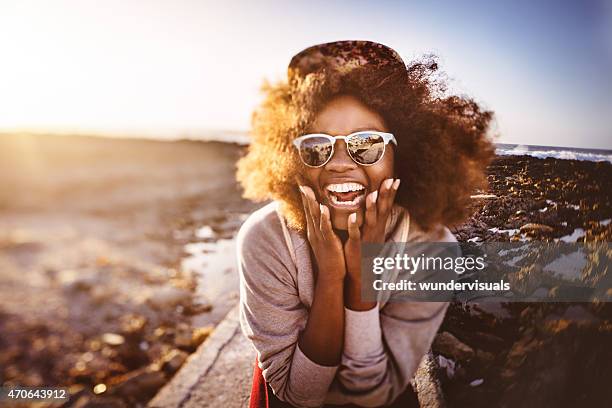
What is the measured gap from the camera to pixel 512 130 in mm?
1488

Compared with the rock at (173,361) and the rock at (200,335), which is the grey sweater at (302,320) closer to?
the rock at (173,361)

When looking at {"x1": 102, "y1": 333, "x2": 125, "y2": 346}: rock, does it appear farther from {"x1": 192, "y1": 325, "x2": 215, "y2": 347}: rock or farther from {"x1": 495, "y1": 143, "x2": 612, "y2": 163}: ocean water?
{"x1": 495, "y1": 143, "x2": 612, "y2": 163}: ocean water

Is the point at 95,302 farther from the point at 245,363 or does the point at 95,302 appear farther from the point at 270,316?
the point at 270,316

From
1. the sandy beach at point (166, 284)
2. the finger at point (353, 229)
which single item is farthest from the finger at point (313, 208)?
the sandy beach at point (166, 284)

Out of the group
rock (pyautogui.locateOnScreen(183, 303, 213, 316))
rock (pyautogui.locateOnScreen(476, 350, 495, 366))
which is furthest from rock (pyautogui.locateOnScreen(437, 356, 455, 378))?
rock (pyautogui.locateOnScreen(183, 303, 213, 316))

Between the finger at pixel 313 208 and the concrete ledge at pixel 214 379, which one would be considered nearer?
the finger at pixel 313 208

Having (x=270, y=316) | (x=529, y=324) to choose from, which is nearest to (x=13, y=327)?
(x=270, y=316)

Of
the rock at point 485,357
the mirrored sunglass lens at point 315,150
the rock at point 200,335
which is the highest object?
the mirrored sunglass lens at point 315,150

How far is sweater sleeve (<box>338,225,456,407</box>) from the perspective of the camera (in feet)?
4.25

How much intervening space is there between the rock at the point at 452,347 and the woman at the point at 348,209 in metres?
0.20

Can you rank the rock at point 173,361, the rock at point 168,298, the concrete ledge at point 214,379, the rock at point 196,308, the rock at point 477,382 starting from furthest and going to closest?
1. the rock at point 168,298
2. the rock at point 196,308
3. the rock at point 173,361
4. the concrete ledge at point 214,379
5. the rock at point 477,382

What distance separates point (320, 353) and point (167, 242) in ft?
15.5

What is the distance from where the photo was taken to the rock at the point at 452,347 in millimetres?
1571

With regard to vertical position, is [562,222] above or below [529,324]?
above
